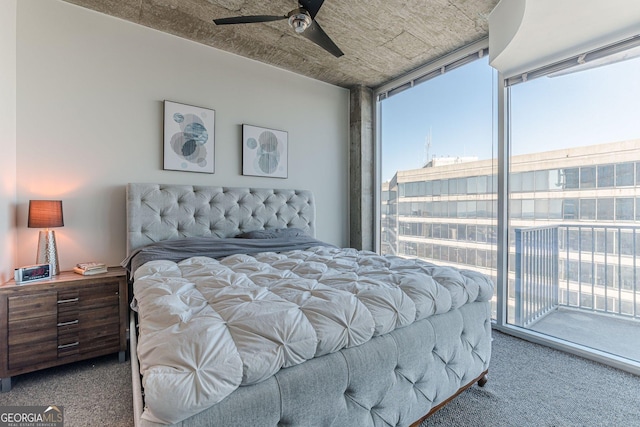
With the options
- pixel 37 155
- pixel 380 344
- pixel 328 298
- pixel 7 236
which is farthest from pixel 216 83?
pixel 380 344

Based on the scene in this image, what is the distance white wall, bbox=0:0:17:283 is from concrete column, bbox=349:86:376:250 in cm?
345

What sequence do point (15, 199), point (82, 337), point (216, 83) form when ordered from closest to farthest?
point (82, 337) → point (15, 199) → point (216, 83)

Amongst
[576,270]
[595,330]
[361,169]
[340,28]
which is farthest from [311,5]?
[595,330]

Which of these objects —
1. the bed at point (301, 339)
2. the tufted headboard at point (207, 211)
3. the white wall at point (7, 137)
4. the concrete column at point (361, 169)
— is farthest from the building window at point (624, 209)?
Answer: the white wall at point (7, 137)

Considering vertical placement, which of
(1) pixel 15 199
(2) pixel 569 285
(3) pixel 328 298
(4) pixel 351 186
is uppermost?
(4) pixel 351 186

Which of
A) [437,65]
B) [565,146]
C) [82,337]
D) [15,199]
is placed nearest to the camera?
[82,337]

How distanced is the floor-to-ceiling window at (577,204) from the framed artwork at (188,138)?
311 cm

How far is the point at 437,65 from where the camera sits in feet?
11.1

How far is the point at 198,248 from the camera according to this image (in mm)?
2404

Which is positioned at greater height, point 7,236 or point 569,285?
point 7,236

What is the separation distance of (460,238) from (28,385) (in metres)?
3.90

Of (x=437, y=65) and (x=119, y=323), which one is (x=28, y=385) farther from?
(x=437, y=65)

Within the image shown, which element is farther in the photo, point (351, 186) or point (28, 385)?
point (351, 186)

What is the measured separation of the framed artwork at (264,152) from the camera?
3.30m
